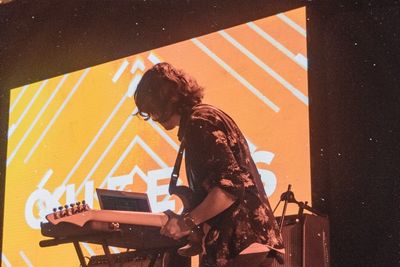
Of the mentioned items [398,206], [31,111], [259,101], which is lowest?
[398,206]

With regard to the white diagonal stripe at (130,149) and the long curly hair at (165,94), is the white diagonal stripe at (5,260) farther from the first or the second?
the long curly hair at (165,94)

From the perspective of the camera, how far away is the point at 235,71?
3365mm

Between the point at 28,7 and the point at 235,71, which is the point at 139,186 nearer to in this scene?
the point at 235,71

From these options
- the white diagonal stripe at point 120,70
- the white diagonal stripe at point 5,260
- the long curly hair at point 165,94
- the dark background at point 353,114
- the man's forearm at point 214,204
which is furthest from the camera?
the white diagonal stripe at point 5,260

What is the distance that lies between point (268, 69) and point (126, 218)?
1563mm

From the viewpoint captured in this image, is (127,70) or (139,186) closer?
(139,186)

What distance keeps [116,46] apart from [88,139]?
639 millimetres

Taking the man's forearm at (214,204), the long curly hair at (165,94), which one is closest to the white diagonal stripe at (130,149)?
the long curly hair at (165,94)

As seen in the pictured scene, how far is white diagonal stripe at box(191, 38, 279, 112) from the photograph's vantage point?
3.19 meters

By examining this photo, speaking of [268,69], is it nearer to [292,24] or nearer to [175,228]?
[292,24]

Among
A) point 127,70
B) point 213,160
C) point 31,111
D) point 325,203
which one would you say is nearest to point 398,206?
point 325,203

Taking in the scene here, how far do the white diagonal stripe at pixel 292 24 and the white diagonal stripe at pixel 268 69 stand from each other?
24 centimetres

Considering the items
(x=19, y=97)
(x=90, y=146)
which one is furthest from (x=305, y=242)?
(x=19, y=97)

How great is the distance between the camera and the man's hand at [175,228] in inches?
72.2
